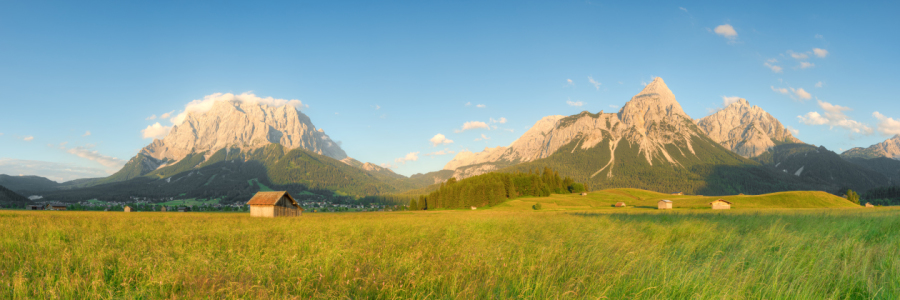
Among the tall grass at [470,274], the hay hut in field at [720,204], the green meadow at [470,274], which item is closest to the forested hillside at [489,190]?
the hay hut in field at [720,204]

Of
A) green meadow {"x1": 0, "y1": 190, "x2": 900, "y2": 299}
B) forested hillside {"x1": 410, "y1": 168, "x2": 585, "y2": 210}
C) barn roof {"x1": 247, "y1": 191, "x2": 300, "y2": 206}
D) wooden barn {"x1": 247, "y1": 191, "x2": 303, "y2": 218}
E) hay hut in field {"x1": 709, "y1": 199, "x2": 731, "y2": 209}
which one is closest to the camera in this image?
green meadow {"x1": 0, "y1": 190, "x2": 900, "y2": 299}


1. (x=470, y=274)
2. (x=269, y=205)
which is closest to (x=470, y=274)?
(x=470, y=274)

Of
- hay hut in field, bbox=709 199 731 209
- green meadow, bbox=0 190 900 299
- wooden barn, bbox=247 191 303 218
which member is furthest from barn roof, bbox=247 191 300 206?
hay hut in field, bbox=709 199 731 209

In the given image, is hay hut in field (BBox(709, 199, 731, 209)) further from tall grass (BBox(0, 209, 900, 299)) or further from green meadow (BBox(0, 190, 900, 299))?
tall grass (BBox(0, 209, 900, 299))

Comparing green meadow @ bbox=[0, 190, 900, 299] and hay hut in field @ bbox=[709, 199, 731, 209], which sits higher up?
green meadow @ bbox=[0, 190, 900, 299]

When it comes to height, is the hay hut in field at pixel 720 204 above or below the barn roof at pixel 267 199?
below

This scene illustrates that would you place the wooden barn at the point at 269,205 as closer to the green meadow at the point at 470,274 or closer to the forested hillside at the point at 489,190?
the green meadow at the point at 470,274

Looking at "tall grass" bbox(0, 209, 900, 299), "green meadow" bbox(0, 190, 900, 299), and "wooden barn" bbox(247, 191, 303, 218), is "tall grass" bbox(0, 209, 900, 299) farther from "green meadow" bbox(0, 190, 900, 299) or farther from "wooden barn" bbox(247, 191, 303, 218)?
"wooden barn" bbox(247, 191, 303, 218)

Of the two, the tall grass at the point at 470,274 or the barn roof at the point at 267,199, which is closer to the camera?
the tall grass at the point at 470,274

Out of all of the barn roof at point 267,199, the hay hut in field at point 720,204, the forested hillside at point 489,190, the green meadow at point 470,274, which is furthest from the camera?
the forested hillside at point 489,190

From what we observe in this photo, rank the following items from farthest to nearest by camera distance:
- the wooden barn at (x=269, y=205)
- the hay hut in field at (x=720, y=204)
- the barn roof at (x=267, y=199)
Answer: the hay hut in field at (x=720, y=204)
the barn roof at (x=267, y=199)
the wooden barn at (x=269, y=205)

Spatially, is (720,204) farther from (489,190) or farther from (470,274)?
(470,274)

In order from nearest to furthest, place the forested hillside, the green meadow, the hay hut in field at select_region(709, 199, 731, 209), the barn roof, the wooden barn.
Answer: the green meadow < the wooden barn < the barn roof < the hay hut in field at select_region(709, 199, 731, 209) < the forested hillside

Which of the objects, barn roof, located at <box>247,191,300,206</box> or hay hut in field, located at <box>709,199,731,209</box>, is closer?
barn roof, located at <box>247,191,300,206</box>
